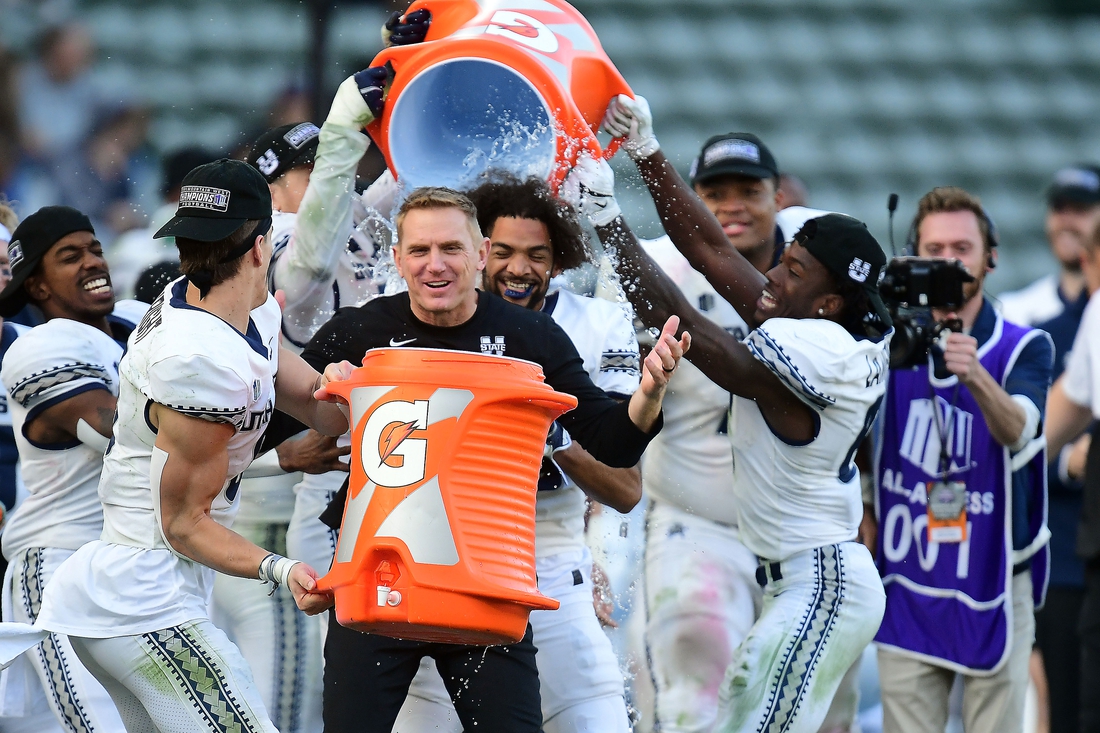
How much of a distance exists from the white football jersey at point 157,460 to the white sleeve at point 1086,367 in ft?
11.6

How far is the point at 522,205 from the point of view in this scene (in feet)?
13.5

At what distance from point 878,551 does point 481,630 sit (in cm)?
248

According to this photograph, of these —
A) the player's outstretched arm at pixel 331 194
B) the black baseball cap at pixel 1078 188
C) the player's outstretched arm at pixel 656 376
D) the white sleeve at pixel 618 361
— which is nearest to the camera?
the player's outstretched arm at pixel 656 376

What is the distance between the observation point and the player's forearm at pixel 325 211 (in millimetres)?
4156

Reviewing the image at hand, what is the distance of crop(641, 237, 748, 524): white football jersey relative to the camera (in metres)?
4.97

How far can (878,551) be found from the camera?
5.14 meters

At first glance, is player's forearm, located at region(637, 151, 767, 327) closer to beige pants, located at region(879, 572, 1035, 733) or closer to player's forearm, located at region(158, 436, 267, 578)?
beige pants, located at region(879, 572, 1035, 733)

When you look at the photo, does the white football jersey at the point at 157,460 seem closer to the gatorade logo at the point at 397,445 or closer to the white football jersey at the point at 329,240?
the gatorade logo at the point at 397,445

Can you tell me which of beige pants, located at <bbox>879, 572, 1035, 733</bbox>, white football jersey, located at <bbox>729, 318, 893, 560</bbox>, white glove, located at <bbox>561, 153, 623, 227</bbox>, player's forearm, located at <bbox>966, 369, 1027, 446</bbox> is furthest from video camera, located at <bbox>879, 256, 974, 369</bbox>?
white glove, located at <bbox>561, 153, 623, 227</bbox>

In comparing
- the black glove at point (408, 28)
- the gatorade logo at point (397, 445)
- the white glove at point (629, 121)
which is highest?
the black glove at point (408, 28)

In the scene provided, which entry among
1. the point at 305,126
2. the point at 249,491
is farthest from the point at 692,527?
the point at 305,126

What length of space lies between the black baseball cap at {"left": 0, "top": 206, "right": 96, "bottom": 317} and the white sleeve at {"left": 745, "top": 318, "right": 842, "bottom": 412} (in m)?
1.97

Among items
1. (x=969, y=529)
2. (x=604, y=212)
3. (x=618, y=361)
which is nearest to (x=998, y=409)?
(x=969, y=529)

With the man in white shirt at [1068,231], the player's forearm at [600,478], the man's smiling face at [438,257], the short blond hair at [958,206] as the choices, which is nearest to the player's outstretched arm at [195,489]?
the man's smiling face at [438,257]
